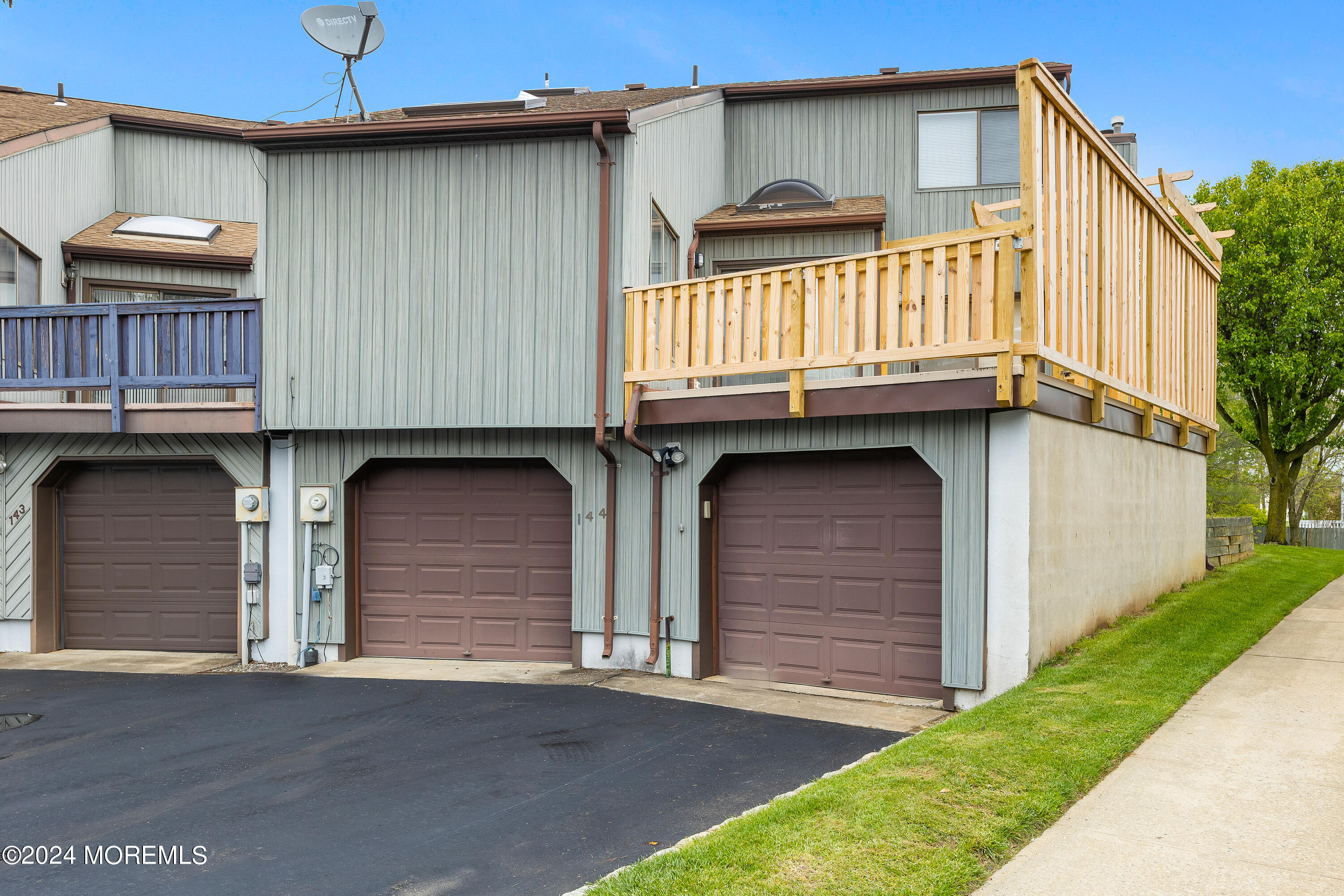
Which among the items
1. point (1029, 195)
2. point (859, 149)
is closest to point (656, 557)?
point (1029, 195)

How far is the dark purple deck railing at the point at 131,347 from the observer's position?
1112 cm

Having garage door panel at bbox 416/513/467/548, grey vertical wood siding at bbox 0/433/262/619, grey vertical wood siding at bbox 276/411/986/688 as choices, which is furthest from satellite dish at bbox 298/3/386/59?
garage door panel at bbox 416/513/467/548

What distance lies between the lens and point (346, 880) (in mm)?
4836

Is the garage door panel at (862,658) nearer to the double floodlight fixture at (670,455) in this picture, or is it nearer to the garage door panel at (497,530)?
the double floodlight fixture at (670,455)

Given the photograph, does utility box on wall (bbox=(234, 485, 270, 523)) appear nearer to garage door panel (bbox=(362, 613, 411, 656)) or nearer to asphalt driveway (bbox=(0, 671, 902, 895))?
garage door panel (bbox=(362, 613, 411, 656))

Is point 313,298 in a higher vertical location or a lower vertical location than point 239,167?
lower

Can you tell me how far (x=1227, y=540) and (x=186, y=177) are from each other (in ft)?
57.9

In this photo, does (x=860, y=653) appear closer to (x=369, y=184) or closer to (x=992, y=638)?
(x=992, y=638)

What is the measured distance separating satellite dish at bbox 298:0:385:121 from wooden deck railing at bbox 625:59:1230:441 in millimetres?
5635

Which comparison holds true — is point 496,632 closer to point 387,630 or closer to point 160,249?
point 387,630

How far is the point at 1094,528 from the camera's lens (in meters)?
9.86

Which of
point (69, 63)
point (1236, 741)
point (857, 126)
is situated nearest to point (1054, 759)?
point (1236, 741)

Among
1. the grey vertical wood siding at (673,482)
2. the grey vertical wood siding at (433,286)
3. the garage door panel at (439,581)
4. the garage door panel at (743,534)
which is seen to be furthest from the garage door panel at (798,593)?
the garage door panel at (439,581)

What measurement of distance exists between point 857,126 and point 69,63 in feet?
387
